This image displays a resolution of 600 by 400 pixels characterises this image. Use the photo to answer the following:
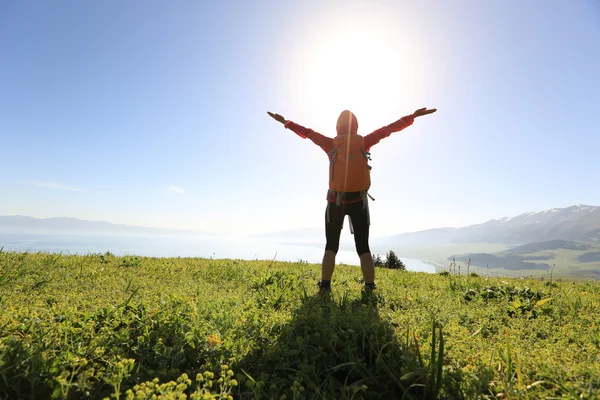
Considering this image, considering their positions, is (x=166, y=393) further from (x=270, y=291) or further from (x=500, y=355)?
(x=270, y=291)

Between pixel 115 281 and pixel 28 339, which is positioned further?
pixel 115 281

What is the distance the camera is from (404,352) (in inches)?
114

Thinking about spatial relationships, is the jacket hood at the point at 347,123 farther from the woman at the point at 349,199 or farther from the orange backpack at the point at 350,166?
the orange backpack at the point at 350,166

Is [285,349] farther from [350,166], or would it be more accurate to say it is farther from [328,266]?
[350,166]

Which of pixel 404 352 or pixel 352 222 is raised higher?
pixel 352 222

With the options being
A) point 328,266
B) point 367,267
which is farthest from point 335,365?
point 367,267

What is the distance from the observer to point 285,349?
2.96 metres

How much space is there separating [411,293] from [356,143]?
129 inches

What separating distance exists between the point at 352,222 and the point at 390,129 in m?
2.29

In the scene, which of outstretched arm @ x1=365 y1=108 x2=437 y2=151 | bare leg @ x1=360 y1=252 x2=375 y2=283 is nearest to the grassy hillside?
bare leg @ x1=360 y1=252 x2=375 y2=283

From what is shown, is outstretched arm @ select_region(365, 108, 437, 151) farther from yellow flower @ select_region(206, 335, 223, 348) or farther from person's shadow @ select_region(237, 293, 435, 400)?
yellow flower @ select_region(206, 335, 223, 348)

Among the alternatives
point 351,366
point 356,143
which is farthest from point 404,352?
point 356,143

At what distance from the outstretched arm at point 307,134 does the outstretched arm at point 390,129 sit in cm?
88

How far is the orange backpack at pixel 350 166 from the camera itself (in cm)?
622
